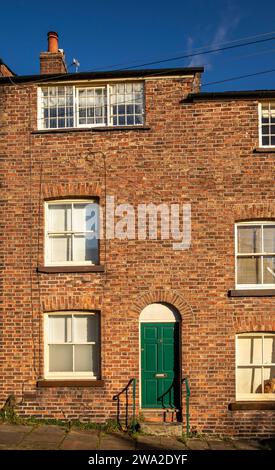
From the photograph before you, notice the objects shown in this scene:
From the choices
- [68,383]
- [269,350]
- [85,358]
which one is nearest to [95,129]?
[85,358]

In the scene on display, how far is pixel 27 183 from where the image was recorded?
473 inches

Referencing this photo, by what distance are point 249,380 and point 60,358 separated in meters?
4.89

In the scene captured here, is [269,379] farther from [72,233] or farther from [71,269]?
[72,233]

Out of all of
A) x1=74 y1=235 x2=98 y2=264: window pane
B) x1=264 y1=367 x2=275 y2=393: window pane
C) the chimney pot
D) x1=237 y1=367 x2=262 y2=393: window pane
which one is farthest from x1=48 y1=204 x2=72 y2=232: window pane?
x1=264 y1=367 x2=275 y2=393: window pane

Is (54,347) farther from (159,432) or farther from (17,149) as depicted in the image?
(17,149)

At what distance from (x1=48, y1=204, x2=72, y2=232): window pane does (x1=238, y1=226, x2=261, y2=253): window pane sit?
4.54 m

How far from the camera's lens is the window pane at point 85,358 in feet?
38.8

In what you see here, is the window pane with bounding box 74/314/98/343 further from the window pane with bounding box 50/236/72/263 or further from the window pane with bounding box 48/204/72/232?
the window pane with bounding box 48/204/72/232

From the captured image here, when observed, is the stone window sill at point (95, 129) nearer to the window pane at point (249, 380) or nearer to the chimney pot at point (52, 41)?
the chimney pot at point (52, 41)

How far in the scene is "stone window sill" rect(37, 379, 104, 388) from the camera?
37.7 feet

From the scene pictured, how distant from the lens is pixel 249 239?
1188cm

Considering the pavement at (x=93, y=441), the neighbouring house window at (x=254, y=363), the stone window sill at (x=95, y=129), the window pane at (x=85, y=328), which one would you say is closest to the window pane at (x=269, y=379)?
the neighbouring house window at (x=254, y=363)
